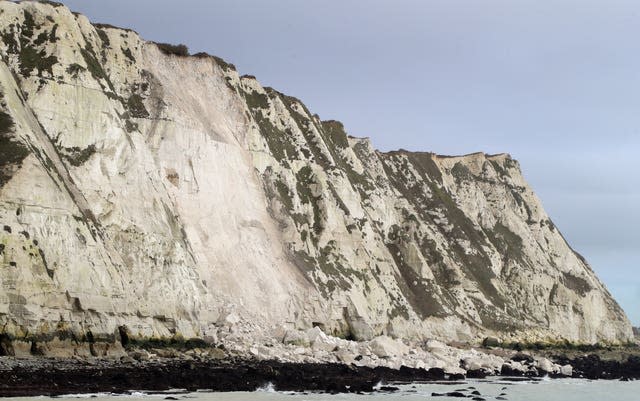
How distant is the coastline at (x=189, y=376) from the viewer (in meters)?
25.8

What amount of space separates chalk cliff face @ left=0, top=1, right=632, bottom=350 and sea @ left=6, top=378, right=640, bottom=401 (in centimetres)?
777

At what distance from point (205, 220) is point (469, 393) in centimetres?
2115

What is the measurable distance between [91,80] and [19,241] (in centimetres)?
1426

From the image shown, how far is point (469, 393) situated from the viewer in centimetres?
3303

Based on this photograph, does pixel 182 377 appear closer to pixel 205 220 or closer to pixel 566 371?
pixel 205 220

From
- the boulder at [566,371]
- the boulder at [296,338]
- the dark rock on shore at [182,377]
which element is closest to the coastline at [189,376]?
the dark rock on shore at [182,377]

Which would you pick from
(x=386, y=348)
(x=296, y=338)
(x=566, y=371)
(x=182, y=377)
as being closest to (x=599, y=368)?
(x=566, y=371)

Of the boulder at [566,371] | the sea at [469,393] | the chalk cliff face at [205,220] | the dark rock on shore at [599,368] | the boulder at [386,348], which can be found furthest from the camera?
the dark rock on shore at [599,368]

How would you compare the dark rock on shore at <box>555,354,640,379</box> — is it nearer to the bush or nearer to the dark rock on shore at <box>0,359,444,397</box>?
the dark rock on shore at <box>0,359,444,397</box>

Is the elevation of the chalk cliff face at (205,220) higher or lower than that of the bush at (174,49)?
lower

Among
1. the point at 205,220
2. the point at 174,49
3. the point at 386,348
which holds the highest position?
the point at 174,49

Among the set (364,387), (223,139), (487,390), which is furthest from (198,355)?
(223,139)

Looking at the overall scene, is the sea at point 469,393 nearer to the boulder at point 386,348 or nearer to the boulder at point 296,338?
the boulder at point 386,348

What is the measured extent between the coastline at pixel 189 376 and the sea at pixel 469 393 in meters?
0.76
